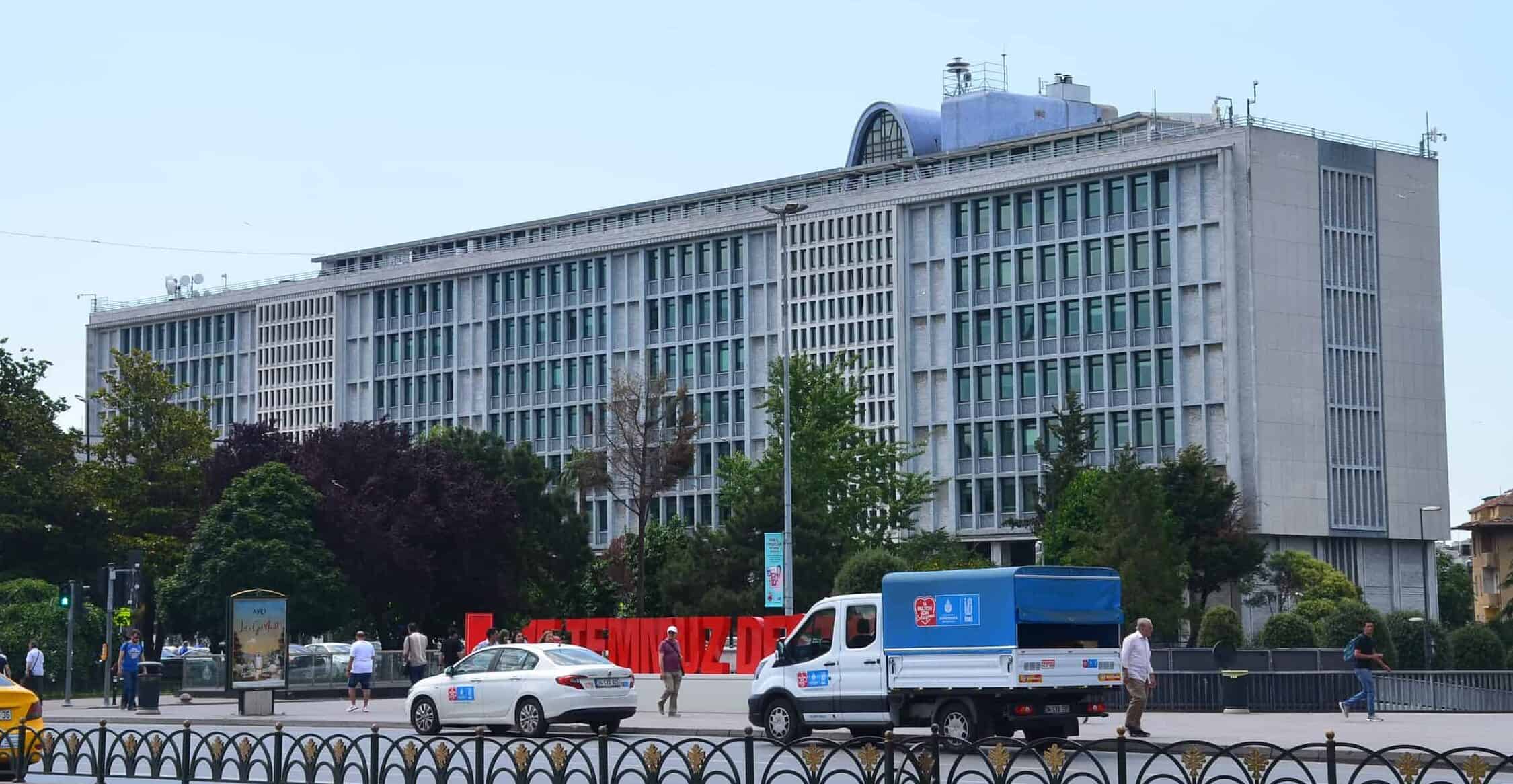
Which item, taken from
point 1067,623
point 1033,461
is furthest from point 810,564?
point 1067,623

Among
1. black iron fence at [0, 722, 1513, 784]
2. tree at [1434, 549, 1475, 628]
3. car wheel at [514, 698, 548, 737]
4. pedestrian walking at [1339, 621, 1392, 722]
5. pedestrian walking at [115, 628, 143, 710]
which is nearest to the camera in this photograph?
black iron fence at [0, 722, 1513, 784]

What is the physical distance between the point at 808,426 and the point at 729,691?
43343mm

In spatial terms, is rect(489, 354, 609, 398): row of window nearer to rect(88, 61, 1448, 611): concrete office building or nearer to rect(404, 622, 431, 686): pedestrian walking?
rect(88, 61, 1448, 611): concrete office building

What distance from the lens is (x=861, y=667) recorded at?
2805cm

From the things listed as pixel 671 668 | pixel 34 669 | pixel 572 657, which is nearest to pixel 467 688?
pixel 572 657

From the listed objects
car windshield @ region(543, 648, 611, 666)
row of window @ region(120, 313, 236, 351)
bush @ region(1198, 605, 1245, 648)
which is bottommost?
car windshield @ region(543, 648, 611, 666)

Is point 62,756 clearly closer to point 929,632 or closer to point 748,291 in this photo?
point 929,632

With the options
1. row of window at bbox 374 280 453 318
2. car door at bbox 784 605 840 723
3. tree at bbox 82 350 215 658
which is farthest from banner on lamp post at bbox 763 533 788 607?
row of window at bbox 374 280 453 318

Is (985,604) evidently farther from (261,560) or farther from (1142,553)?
(1142,553)

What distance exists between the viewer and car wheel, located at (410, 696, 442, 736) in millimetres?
32231

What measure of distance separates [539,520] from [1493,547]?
239ft

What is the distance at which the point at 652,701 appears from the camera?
42062 millimetres

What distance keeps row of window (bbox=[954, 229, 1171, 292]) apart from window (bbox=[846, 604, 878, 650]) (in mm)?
67207

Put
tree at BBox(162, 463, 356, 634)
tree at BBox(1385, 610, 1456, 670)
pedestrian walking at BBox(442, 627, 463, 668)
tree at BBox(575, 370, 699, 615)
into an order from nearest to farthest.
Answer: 1. pedestrian walking at BBox(442, 627, 463, 668)
2. tree at BBox(1385, 610, 1456, 670)
3. tree at BBox(162, 463, 356, 634)
4. tree at BBox(575, 370, 699, 615)
